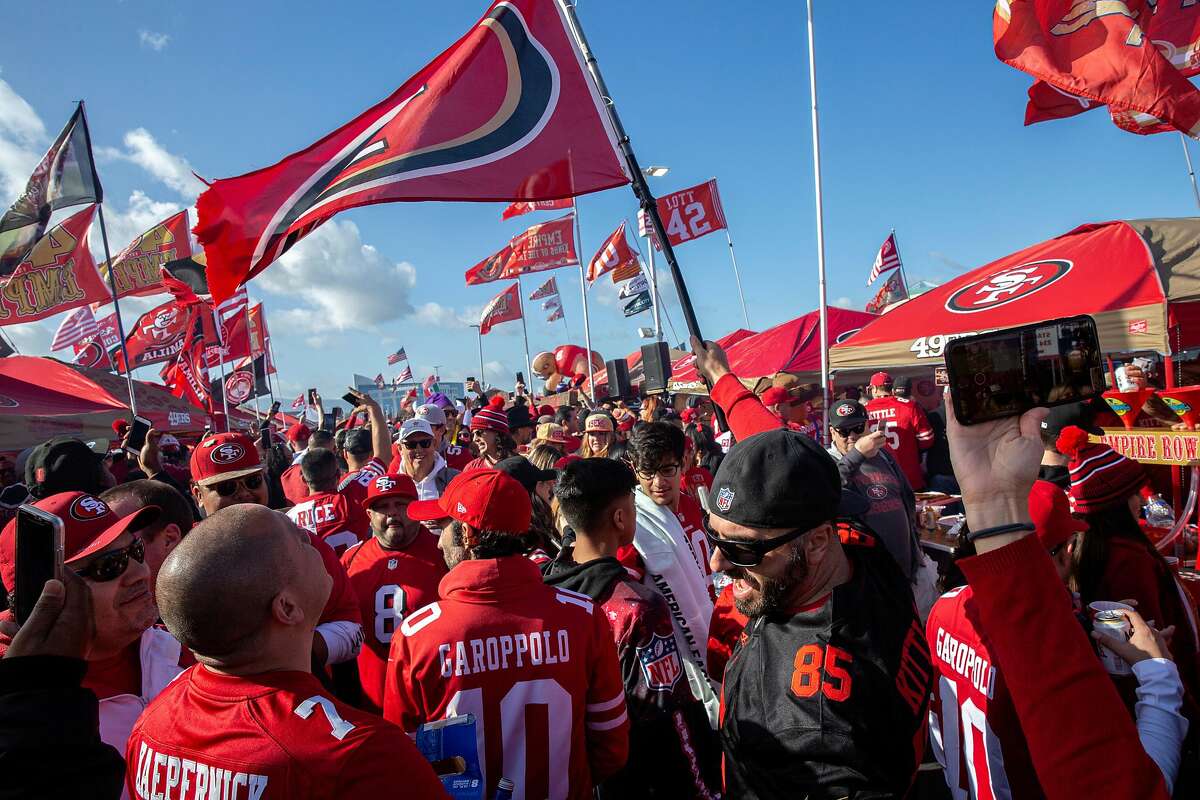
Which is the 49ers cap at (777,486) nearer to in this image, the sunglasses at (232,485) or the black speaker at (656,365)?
the black speaker at (656,365)

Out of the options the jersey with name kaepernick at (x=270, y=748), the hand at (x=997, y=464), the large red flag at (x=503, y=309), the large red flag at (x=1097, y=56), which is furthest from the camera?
the large red flag at (x=503, y=309)

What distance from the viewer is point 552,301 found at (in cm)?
2669

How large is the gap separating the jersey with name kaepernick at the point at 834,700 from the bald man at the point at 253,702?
86cm

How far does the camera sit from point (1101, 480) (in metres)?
3.13

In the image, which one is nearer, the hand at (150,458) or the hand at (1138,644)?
the hand at (1138,644)

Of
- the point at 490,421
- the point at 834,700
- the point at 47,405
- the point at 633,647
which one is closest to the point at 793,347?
the point at 490,421

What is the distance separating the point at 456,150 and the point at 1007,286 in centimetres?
623

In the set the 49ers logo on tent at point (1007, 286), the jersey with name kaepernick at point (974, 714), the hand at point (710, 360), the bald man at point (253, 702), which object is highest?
the 49ers logo on tent at point (1007, 286)

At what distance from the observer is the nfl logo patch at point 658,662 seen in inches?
99.4

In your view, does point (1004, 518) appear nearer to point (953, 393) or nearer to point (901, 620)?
point (953, 393)

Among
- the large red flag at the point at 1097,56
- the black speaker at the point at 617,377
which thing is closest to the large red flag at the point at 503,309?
the black speaker at the point at 617,377

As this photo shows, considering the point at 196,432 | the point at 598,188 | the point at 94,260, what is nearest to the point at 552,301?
the point at 196,432

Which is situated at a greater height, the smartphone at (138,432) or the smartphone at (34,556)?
the smartphone at (138,432)

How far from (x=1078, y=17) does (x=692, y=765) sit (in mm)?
7521
